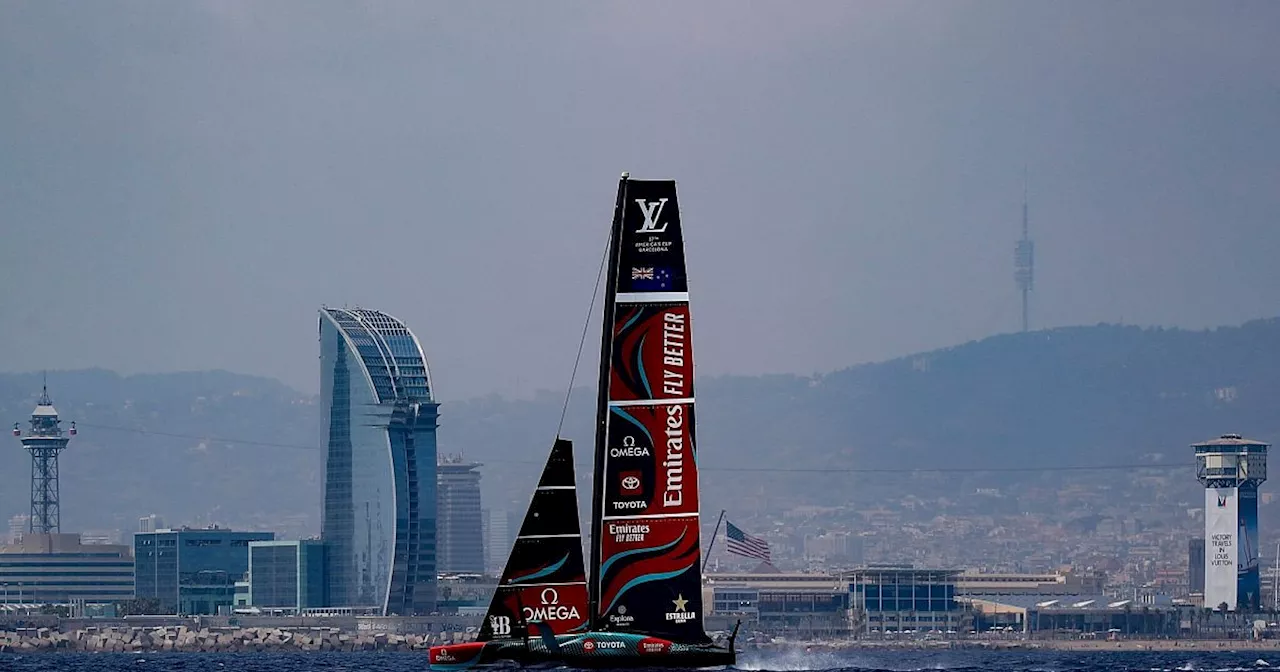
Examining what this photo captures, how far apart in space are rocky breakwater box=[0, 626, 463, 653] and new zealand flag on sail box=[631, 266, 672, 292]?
127m

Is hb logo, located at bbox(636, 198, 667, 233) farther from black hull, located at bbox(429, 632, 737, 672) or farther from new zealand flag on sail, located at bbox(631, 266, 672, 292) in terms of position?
black hull, located at bbox(429, 632, 737, 672)

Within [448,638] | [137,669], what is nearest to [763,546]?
[137,669]

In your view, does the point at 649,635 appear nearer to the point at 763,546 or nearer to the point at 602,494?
the point at 602,494

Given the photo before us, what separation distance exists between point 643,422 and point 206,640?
13608cm

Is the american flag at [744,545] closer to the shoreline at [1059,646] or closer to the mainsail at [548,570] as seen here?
the shoreline at [1059,646]

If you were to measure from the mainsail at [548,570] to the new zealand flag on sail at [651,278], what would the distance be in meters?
3.83

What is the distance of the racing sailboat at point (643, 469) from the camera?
48969 millimetres

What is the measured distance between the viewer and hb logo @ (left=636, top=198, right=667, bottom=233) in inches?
1927

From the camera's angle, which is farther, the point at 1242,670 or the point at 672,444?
the point at 1242,670

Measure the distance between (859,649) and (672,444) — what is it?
12784cm

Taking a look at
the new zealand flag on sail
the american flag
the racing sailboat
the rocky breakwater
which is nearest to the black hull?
the racing sailboat

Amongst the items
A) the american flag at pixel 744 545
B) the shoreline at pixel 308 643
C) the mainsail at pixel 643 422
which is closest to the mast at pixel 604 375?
the mainsail at pixel 643 422

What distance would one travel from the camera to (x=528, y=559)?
1993 inches

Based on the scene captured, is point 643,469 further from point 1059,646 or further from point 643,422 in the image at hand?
point 1059,646
